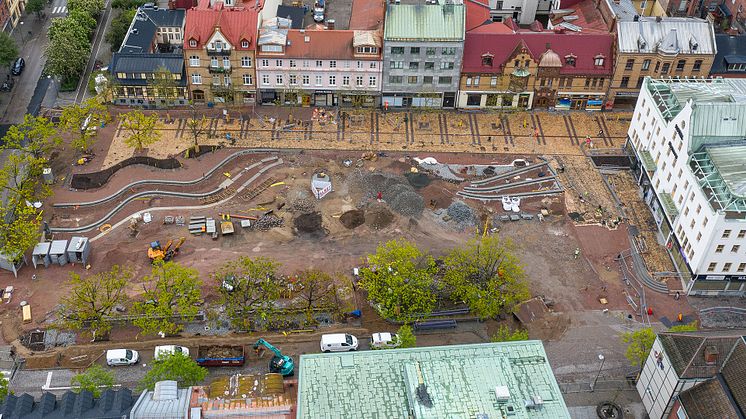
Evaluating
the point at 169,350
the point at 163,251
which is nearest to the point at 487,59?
the point at 163,251

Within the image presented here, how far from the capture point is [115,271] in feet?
323

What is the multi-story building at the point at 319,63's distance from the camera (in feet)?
447

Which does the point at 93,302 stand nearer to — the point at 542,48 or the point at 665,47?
the point at 542,48

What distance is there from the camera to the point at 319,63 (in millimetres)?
137375

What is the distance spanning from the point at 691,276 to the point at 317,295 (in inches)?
2164

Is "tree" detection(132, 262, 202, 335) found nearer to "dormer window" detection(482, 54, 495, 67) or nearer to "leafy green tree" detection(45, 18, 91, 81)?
"leafy green tree" detection(45, 18, 91, 81)

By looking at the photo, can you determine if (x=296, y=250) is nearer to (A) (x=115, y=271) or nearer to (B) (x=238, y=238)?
(B) (x=238, y=238)

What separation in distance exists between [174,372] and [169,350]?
25.5 feet

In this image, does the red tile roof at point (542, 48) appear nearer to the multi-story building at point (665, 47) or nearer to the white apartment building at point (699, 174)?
the multi-story building at point (665, 47)

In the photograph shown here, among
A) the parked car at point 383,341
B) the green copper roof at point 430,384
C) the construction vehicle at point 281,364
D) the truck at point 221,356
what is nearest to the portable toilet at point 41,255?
the truck at point 221,356

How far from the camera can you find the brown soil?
378 ft

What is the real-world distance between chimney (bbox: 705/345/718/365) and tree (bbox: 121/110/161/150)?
315ft

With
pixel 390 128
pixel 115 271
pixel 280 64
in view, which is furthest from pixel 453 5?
pixel 115 271

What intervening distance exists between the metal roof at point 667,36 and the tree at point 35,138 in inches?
4225
